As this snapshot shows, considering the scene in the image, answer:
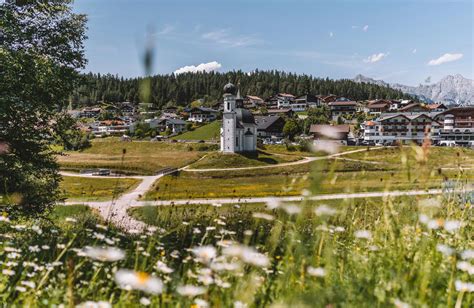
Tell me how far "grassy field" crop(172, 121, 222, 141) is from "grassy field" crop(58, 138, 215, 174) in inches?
805

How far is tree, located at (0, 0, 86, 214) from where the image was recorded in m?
18.2

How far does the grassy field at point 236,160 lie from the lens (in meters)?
89.9

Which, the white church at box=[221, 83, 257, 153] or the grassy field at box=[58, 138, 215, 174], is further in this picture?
the white church at box=[221, 83, 257, 153]

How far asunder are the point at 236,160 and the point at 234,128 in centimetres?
1249

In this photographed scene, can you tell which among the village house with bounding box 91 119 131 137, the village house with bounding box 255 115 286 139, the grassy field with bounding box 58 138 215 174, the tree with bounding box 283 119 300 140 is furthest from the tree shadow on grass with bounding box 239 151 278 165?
the village house with bounding box 91 119 131 137

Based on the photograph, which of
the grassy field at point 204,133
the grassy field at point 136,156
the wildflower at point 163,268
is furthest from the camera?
the grassy field at point 204,133

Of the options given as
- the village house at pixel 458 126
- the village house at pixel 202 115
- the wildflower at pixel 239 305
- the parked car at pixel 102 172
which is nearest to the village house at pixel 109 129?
the village house at pixel 202 115

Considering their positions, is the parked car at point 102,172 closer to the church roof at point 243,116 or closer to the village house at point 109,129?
the church roof at point 243,116

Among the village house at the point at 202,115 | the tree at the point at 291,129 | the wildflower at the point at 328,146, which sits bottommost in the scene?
the tree at the point at 291,129

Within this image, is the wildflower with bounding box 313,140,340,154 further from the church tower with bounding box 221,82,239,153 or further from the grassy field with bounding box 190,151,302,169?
the church tower with bounding box 221,82,239,153

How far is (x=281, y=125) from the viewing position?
474 ft

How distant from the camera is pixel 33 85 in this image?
60.8ft

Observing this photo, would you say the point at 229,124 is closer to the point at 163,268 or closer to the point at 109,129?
the point at 109,129

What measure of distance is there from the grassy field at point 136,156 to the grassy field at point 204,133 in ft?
67.1
